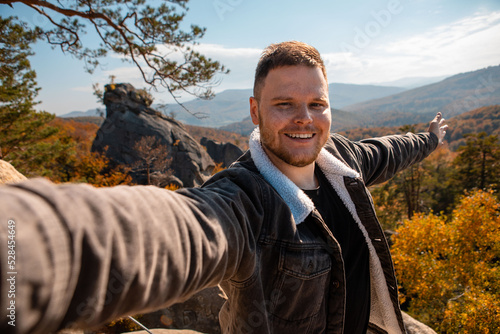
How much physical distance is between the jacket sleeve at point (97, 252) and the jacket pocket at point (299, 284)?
0.45 meters

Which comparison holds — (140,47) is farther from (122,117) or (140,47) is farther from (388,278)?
(122,117)

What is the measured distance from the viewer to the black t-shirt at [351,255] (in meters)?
1.77

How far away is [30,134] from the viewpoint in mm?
11828

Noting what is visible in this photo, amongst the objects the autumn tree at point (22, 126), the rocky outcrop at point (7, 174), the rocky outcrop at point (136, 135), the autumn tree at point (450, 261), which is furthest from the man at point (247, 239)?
the rocky outcrop at point (136, 135)

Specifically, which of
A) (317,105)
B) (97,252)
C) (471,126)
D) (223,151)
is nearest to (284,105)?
(317,105)

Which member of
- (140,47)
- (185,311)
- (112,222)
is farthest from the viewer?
(140,47)

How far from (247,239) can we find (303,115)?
2.80ft

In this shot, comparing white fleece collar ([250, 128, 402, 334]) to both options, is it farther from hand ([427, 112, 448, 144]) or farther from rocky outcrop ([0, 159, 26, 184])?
rocky outcrop ([0, 159, 26, 184])

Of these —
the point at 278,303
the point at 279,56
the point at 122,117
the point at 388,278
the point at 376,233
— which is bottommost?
the point at 388,278

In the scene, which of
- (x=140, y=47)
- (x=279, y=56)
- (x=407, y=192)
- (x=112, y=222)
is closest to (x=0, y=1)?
(x=140, y=47)

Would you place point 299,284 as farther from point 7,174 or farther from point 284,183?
point 7,174

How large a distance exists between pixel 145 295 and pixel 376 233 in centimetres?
161

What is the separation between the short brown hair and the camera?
161cm

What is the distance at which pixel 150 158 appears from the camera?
17375mm
